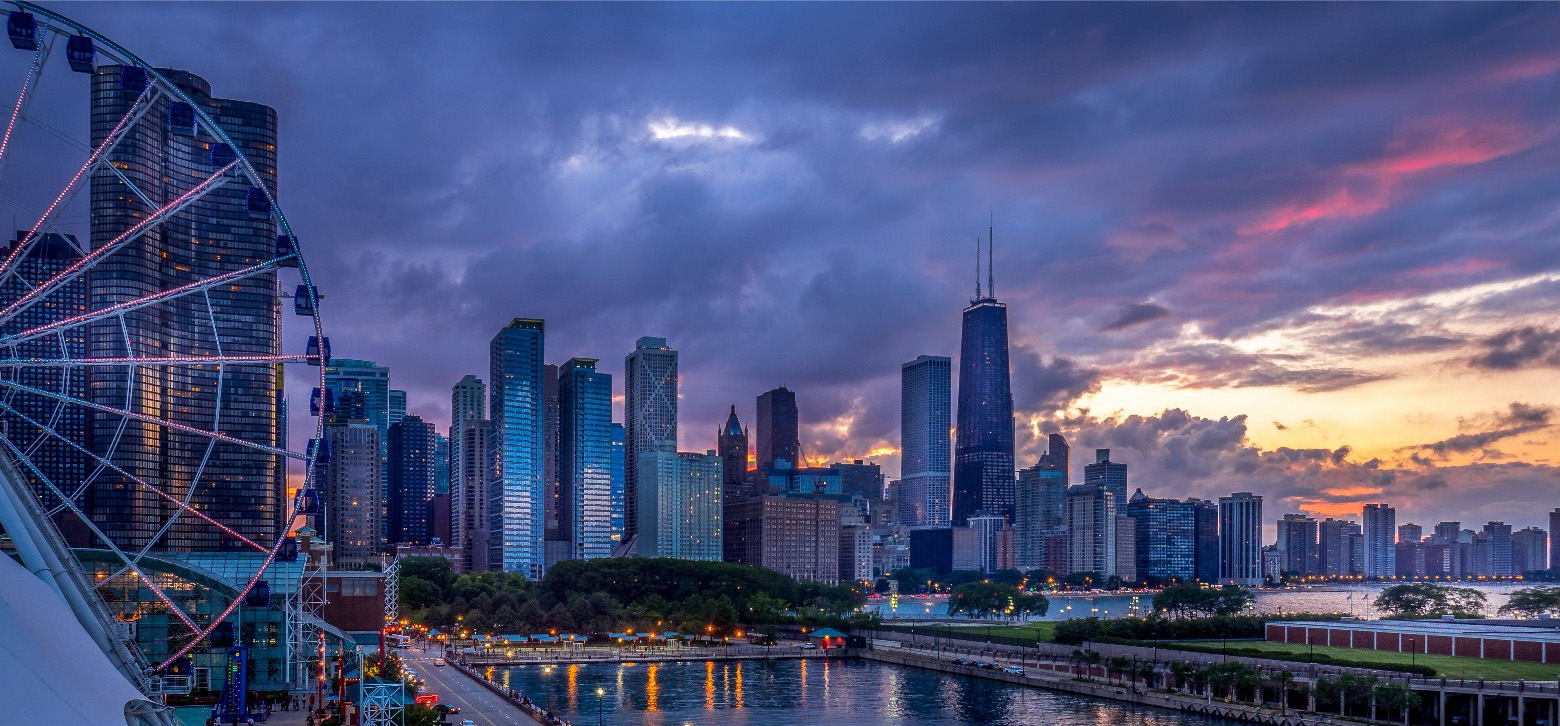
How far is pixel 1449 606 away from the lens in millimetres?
159125

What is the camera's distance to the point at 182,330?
397 ft

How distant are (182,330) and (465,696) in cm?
6355

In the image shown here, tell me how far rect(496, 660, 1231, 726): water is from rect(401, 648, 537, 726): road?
4.71 m

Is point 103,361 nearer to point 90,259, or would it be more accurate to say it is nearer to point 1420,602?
point 90,259

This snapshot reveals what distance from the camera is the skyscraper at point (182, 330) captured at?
371ft

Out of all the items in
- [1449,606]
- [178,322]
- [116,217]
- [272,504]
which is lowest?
[1449,606]

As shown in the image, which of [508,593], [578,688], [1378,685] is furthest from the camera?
[508,593]

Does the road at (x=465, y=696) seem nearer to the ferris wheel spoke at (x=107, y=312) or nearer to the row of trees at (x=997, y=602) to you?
the ferris wheel spoke at (x=107, y=312)

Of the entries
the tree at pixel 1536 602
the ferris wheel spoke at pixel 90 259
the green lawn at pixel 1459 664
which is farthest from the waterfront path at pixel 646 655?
the tree at pixel 1536 602

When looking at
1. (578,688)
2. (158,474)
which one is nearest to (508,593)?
(158,474)

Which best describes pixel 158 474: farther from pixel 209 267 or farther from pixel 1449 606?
pixel 1449 606

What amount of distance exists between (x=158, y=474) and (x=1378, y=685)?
106m

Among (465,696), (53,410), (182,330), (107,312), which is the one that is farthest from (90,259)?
(182,330)

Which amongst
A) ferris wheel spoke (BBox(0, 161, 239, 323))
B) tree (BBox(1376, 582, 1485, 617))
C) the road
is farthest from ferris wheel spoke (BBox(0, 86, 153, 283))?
tree (BBox(1376, 582, 1485, 617))
